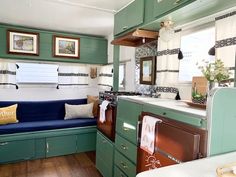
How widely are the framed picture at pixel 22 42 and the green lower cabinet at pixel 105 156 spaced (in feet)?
7.34

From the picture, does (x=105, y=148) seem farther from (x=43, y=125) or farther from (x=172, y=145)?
(x=172, y=145)

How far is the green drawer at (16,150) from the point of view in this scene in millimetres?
2896

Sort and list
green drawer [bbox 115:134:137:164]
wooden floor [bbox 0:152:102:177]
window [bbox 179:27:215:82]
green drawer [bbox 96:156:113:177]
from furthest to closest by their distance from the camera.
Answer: wooden floor [bbox 0:152:102:177] → green drawer [bbox 96:156:113:177] → window [bbox 179:27:215:82] → green drawer [bbox 115:134:137:164]

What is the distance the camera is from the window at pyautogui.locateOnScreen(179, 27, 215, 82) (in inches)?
76.4

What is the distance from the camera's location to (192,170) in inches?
34.3

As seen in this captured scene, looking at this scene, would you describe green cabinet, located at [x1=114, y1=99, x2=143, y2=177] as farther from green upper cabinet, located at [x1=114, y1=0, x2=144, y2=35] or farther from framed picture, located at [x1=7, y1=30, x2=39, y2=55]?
framed picture, located at [x1=7, y1=30, x2=39, y2=55]

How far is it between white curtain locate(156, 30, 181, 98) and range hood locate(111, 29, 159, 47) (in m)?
0.18

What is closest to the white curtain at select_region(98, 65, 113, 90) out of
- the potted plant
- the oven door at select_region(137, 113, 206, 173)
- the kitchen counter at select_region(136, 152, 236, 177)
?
the oven door at select_region(137, 113, 206, 173)

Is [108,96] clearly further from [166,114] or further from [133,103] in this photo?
[166,114]

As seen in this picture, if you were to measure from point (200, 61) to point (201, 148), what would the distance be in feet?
3.87

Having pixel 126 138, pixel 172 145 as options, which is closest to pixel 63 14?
pixel 126 138

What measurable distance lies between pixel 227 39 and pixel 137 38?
134 cm

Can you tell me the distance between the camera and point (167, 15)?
5.72 ft

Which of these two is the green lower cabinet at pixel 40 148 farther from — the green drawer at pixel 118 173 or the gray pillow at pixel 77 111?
the green drawer at pixel 118 173
